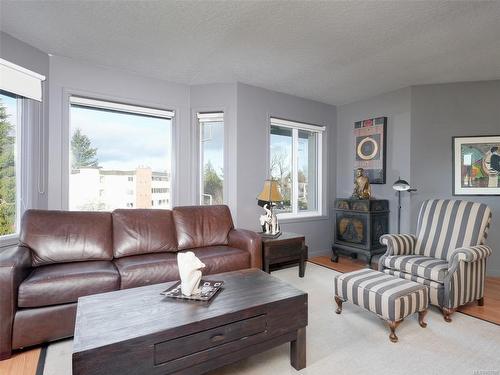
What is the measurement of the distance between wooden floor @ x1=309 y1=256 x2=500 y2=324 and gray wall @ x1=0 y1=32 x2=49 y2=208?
11.8 feet

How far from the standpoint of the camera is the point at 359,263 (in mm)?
4016

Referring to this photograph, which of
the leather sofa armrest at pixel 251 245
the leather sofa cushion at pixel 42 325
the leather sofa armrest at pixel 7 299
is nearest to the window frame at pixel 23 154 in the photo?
the leather sofa armrest at pixel 7 299

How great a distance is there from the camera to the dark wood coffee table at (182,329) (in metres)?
1.20

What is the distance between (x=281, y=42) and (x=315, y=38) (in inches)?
12.5

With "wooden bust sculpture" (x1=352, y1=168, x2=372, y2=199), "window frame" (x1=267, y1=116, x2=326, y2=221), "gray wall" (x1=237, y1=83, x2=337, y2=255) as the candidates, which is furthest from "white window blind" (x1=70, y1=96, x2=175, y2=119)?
"wooden bust sculpture" (x1=352, y1=168, x2=372, y2=199)

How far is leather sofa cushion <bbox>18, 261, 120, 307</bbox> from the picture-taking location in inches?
71.7

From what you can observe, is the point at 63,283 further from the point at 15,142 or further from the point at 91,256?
the point at 15,142

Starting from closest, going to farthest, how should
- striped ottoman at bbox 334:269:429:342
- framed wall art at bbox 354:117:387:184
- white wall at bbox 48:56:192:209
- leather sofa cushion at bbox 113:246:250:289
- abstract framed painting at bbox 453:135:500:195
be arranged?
striped ottoman at bbox 334:269:429:342 < leather sofa cushion at bbox 113:246:250:289 < white wall at bbox 48:56:192:209 < abstract framed painting at bbox 453:135:500:195 < framed wall art at bbox 354:117:387:184

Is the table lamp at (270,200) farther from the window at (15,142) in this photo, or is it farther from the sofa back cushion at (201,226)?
the window at (15,142)

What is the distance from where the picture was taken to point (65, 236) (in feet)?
7.90

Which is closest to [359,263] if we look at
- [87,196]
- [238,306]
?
[238,306]

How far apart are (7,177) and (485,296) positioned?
4.99 metres

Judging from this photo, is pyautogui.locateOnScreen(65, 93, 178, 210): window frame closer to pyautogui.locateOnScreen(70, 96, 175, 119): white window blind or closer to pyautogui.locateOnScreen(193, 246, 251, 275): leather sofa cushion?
pyautogui.locateOnScreen(70, 96, 175, 119): white window blind

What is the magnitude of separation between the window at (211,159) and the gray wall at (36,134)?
5.78ft
